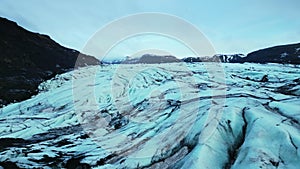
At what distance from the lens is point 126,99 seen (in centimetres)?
2053

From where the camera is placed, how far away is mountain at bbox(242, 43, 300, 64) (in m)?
53.4

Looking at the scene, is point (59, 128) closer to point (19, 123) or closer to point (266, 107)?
point (19, 123)

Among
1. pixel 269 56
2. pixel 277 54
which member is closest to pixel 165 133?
pixel 269 56

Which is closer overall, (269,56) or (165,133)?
(165,133)

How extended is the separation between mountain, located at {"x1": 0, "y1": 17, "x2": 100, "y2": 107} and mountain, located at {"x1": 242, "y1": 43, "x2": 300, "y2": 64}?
33.0m

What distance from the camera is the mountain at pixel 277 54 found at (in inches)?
2102

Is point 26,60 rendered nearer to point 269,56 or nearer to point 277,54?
point 269,56

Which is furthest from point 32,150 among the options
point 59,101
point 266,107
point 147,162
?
point 59,101

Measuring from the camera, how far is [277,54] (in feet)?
193

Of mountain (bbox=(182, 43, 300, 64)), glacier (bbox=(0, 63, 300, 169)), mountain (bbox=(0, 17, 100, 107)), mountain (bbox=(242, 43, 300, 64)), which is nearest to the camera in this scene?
glacier (bbox=(0, 63, 300, 169))

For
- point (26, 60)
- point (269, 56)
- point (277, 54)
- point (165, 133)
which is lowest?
point (165, 133)

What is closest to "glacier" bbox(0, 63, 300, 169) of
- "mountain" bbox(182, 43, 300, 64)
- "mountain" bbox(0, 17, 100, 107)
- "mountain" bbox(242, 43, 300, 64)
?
"mountain" bbox(0, 17, 100, 107)

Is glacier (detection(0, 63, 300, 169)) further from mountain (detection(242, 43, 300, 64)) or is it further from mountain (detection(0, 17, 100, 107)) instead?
mountain (detection(242, 43, 300, 64))

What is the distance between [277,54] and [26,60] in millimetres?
46143
